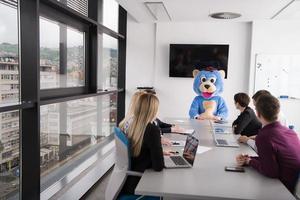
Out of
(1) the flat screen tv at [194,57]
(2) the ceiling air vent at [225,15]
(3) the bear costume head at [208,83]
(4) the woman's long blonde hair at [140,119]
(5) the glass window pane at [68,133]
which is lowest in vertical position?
(5) the glass window pane at [68,133]

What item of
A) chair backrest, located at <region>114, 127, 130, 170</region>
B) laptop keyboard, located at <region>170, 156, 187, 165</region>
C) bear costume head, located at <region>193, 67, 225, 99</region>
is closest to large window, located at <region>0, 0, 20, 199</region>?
chair backrest, located at <region>114, 127, 130, 170</region>

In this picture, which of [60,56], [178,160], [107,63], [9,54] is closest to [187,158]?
[178,160]

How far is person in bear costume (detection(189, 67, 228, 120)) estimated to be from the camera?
4.80m

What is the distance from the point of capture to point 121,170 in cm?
214

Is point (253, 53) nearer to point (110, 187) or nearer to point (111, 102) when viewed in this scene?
point (111, 102)

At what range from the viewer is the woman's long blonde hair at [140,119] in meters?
2.07

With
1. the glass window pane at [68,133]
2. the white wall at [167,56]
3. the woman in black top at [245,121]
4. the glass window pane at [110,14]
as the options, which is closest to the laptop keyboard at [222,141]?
the woman in black top at [245,121]

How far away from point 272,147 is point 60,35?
8.08ft

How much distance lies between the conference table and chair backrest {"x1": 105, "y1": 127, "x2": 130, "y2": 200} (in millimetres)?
230

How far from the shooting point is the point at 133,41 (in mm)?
5715

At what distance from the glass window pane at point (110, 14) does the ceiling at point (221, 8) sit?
1.14 ft

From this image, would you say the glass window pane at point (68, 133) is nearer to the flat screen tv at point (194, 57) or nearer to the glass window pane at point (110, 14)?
the glass window pane at point (110, 14)

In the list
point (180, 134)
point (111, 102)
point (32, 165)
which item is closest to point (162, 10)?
point (111, 102)

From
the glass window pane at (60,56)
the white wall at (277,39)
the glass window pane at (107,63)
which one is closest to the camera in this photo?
the glass window pane at (60,56)
